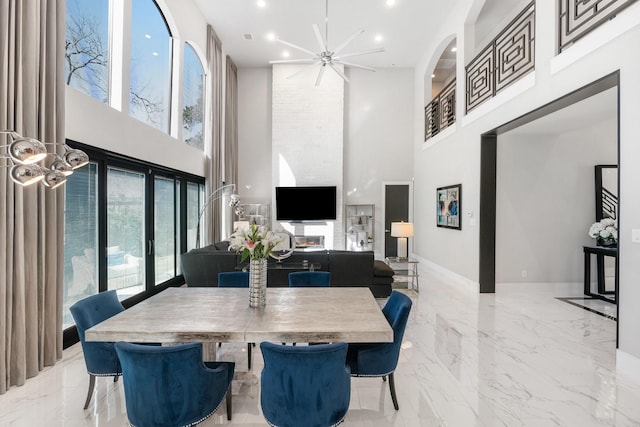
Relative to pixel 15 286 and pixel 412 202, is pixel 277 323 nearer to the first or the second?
pixel 15 286

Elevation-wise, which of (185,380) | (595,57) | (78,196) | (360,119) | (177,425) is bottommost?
(177,425)

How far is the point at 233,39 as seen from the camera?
7586 millimetres

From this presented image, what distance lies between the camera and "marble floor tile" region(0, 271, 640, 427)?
2.20m

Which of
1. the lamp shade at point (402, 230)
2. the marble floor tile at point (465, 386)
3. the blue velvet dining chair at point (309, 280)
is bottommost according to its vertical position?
the marble floor tile at point (465, 386)

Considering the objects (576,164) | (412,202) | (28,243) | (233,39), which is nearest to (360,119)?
(412,202)

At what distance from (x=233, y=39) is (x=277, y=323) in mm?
7499

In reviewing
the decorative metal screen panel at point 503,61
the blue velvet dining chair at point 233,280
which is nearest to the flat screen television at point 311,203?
the decorative metal screen panel at point 503,61

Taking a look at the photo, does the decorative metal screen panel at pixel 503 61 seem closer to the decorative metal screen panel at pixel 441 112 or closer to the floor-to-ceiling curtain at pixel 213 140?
the decorative metal screen panel at pixel 441 112

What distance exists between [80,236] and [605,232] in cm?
705

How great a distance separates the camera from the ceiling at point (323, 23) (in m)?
6.33

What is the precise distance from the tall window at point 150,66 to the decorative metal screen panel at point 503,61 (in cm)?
521

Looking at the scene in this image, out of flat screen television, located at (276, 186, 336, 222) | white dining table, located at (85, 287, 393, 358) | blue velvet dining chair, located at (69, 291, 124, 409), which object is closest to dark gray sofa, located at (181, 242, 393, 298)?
white dining table, located at (85, 287, 393, 358)

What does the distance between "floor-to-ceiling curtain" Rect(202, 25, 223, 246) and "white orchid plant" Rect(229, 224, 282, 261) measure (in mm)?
4876

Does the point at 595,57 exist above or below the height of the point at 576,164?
above
